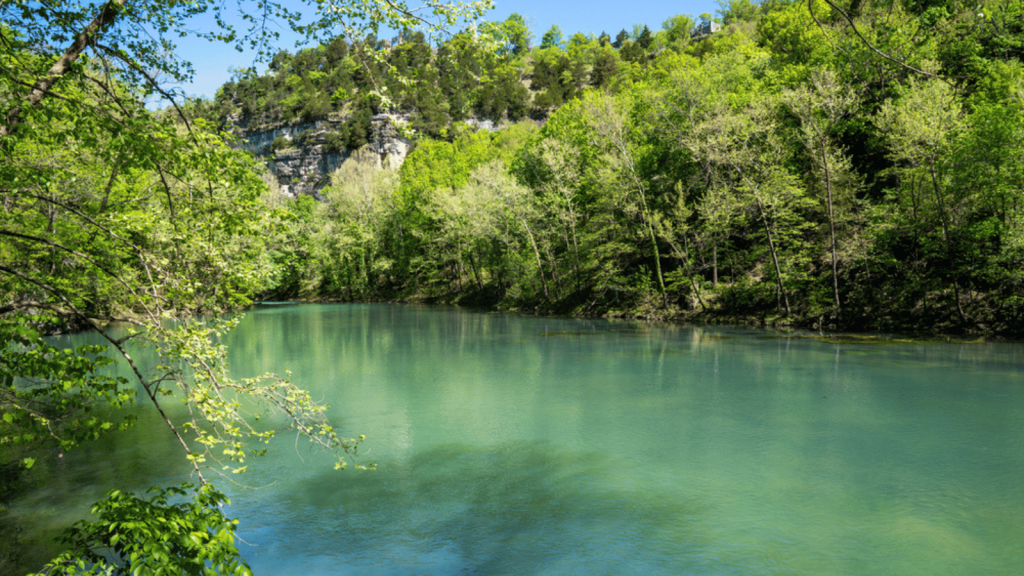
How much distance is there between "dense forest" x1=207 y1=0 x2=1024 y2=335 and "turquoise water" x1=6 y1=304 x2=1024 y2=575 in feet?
13.3

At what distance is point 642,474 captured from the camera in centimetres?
977

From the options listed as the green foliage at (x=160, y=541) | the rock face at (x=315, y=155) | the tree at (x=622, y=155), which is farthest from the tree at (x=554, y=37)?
the green foliage at (x=160, y=541)

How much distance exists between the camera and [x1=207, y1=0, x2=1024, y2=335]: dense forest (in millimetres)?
8214

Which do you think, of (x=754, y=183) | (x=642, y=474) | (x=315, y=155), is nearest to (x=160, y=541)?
(x=642, y=474)

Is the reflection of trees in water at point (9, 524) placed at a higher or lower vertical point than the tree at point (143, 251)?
lower

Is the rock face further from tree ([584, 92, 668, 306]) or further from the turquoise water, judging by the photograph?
the turquoise water

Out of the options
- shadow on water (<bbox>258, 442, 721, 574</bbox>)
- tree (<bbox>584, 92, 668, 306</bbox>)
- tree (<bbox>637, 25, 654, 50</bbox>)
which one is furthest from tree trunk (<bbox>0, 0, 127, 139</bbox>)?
tree (<bbox>637, 25, 654, 50</bbox>)

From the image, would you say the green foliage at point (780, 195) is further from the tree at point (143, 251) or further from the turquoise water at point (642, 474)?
the tree at point (143, 251)

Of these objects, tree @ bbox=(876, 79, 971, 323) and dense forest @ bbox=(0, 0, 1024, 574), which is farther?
tree @ bbox=(876, 79, 971, 323)

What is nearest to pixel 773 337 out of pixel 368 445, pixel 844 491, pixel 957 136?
pixel 957 136

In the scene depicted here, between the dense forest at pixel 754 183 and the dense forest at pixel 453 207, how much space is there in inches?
4.5

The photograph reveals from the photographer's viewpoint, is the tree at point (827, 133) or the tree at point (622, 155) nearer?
the tree at point (827, 133)

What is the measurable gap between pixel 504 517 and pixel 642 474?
2.89 m

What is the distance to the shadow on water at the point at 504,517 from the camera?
23.0ft
